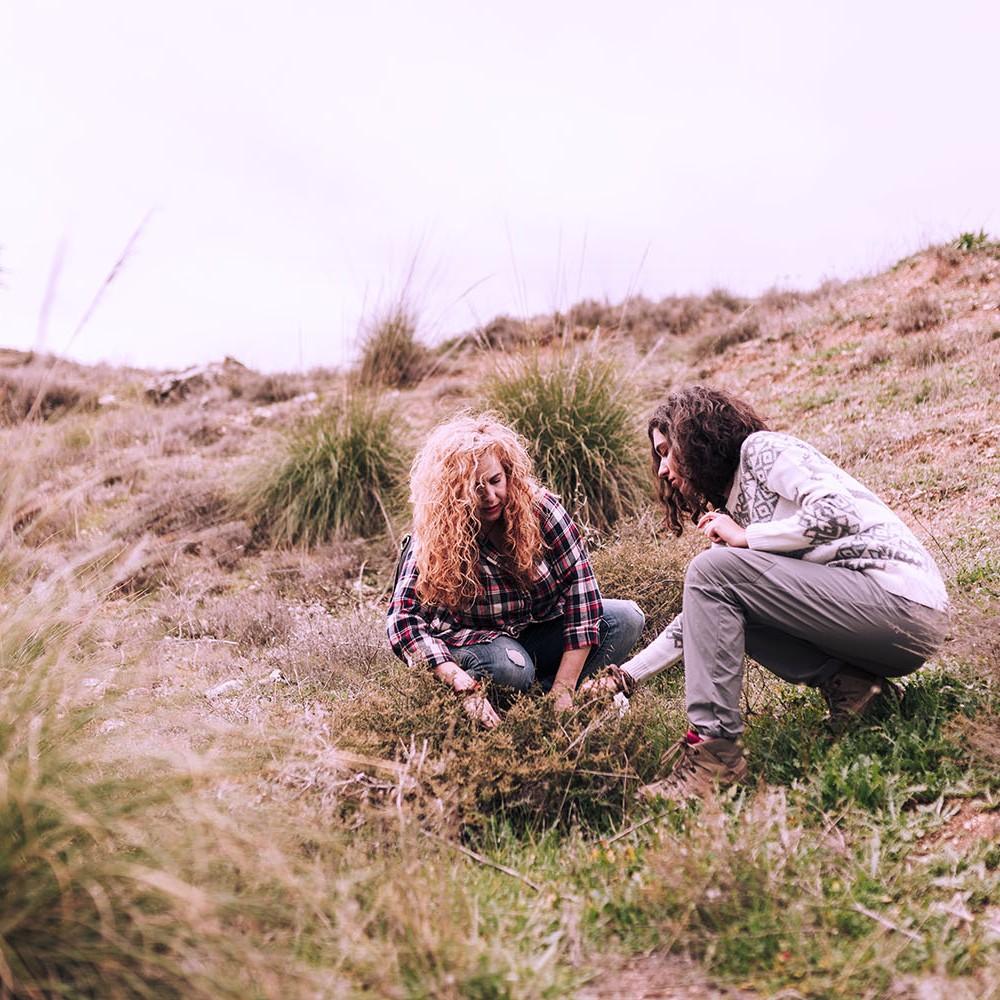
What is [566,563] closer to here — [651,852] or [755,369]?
[651,852]

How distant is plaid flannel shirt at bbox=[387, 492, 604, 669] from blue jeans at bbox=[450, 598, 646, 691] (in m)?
0.05

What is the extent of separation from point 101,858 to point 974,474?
509cm

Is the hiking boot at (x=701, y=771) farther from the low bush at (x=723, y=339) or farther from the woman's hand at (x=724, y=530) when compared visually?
the low bush at (x=723, y=339)

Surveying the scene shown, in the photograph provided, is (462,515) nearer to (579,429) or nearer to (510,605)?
(510,605)

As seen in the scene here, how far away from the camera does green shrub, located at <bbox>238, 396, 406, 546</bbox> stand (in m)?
6.98

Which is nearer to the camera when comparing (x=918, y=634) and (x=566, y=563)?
(x=918, y=634)

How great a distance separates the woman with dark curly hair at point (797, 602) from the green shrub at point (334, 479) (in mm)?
4170

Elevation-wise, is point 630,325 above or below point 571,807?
above

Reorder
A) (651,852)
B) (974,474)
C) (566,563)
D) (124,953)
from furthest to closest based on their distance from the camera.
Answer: (974,474), (566,563), (651,852), (124,953)

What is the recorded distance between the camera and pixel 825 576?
2.79 m

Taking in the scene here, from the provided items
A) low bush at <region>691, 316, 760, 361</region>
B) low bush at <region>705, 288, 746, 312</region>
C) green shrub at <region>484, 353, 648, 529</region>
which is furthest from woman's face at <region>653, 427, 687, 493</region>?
low bush at <region>705, 288, 746, 312</region>

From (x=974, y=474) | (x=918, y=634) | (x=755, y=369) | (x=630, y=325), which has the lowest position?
(x=918, y=634)

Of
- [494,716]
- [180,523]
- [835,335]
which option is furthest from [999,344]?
[180,523]

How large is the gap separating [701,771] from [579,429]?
3765 mm
